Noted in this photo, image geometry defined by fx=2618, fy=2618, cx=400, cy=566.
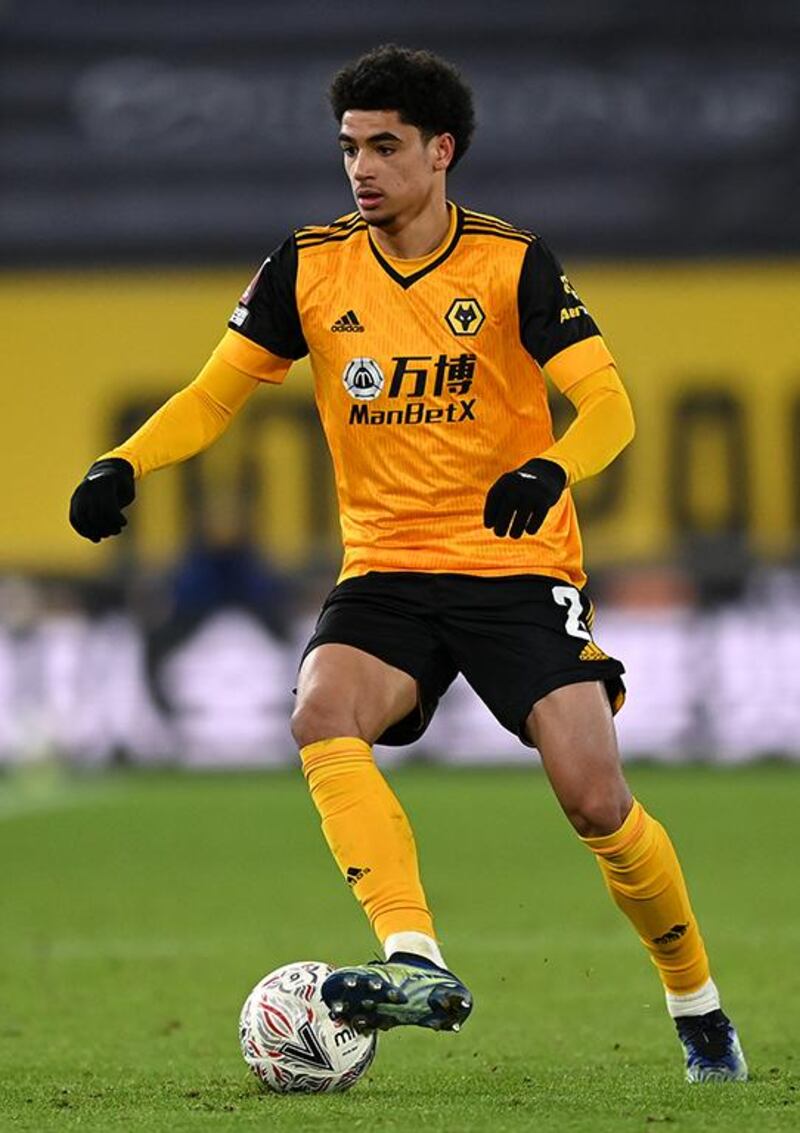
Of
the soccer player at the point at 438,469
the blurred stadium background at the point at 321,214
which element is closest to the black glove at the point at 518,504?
the soccer player at the point at 438,469

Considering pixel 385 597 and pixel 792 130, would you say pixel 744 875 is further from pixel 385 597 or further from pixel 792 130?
pixel 792 130

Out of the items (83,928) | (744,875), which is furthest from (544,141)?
(83,928)

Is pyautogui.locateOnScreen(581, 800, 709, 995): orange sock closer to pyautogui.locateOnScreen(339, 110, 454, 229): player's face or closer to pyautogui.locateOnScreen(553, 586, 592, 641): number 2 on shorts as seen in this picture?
pyautogui.locateOnScreen(553, 586, 592, 641): number 2 on shorts

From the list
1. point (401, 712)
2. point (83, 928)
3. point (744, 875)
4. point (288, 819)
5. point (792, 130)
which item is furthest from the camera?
point (792, 130)

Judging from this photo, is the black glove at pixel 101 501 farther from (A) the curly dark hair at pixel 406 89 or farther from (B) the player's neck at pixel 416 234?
(A) the curly dark hair at pixel 406 89

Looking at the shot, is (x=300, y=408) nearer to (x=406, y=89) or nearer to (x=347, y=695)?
(x=406, y=89)

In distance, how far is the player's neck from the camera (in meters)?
5.45

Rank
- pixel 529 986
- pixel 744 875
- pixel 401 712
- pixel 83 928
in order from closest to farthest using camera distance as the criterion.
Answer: pixel 401 712 < pixel 529 986 < pixel 83 928 < pixel 744 875

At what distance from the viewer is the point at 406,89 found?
5.37m

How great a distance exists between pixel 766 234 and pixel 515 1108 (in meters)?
15.0

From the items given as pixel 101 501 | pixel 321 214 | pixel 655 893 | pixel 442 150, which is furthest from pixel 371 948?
pixel 321 214

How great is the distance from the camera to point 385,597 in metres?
5.39

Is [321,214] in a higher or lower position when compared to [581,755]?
higher

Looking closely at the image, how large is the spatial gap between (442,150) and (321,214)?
13.8 m
